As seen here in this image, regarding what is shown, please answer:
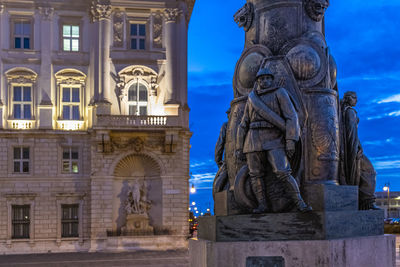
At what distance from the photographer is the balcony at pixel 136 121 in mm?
33531

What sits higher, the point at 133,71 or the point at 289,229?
the point at 133,71

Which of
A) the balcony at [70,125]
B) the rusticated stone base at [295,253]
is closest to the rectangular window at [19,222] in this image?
the balcony at [70,125]

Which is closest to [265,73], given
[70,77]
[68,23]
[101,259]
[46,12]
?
[101,259]

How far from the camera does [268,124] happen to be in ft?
24.1

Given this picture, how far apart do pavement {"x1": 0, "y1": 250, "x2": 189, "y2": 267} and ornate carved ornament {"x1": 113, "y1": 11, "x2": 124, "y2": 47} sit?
41.8ft

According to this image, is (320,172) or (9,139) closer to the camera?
(320,172)

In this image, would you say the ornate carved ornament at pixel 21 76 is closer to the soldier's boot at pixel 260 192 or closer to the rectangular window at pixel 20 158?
the rectangular window at pixel 20 158

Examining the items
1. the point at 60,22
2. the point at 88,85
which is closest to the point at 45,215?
the point at 88,85

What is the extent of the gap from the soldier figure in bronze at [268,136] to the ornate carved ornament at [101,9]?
29.0 m

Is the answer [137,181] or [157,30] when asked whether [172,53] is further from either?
[137,181]

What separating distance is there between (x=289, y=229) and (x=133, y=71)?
2885 cm

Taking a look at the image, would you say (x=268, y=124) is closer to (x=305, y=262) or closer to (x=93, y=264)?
(x=305, y=262)

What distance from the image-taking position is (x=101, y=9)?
115ft

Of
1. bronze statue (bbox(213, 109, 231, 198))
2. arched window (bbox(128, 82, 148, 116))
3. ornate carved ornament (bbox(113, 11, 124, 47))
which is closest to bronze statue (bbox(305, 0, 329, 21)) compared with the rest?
bronze statue (bbox(213, 109, 231, 198))
